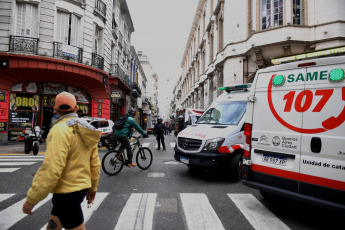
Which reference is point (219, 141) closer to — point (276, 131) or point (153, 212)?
point (276, 131)

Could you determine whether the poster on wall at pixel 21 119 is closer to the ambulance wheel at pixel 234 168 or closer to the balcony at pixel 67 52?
the balcony at pixel 67 52

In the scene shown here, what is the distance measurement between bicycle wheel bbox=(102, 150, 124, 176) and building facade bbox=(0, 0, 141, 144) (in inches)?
406

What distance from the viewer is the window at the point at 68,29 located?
14.8 m

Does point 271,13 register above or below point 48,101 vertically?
above

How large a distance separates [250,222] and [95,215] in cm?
246

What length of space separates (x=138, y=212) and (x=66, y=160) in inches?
81.3

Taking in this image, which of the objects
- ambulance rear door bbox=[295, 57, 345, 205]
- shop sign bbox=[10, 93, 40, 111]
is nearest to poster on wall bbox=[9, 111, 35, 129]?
shop sign bbox=[10, 93, 40, 111]

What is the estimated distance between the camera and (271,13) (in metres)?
14.3

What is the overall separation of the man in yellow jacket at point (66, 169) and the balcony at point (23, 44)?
14.1 m

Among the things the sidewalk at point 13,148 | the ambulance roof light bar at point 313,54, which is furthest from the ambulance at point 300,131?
the sidewalk at point 13,148

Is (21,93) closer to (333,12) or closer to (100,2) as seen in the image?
(100,2)

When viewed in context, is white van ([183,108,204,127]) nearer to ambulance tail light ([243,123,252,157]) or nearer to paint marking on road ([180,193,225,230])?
paint marking on road ([180,193,225,230])

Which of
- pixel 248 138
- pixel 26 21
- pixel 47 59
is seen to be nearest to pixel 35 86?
pixel 47 59

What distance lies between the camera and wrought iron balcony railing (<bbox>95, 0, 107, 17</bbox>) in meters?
17.4
